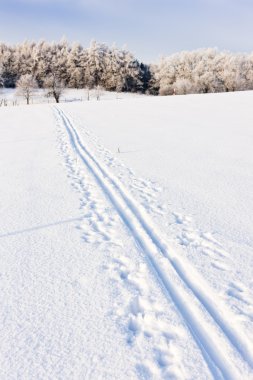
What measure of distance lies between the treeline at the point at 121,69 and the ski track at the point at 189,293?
302 ft

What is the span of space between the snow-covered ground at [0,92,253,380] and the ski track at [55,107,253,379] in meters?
0.02

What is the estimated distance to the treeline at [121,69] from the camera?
10062 cm

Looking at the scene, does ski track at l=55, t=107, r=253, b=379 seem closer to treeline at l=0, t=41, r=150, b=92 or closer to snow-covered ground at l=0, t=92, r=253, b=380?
snow-covered ground at l=0, t=92, r=253, b=380

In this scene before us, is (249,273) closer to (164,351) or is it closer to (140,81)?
(164,351)

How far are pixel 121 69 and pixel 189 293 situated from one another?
350ft

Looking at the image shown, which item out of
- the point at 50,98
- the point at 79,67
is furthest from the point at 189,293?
the point at 79,67

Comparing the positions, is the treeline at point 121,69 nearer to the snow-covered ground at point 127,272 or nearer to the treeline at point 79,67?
the treeline at point 79,67

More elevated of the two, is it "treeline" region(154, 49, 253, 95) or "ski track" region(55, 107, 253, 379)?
"treeline" region(154, 49, 253, 95)

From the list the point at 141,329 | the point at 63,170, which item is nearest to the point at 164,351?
the point at 141,329

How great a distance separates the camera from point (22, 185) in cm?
1054

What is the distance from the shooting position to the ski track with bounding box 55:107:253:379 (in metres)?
3.89

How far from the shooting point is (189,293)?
196 inches

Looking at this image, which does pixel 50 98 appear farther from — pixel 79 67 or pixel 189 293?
pixel 189 293

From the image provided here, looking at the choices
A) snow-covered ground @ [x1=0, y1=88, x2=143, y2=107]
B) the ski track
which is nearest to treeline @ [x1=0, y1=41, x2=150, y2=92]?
snow-covered ground @ [x1=0, y1=88, x2=143, y2=107]
